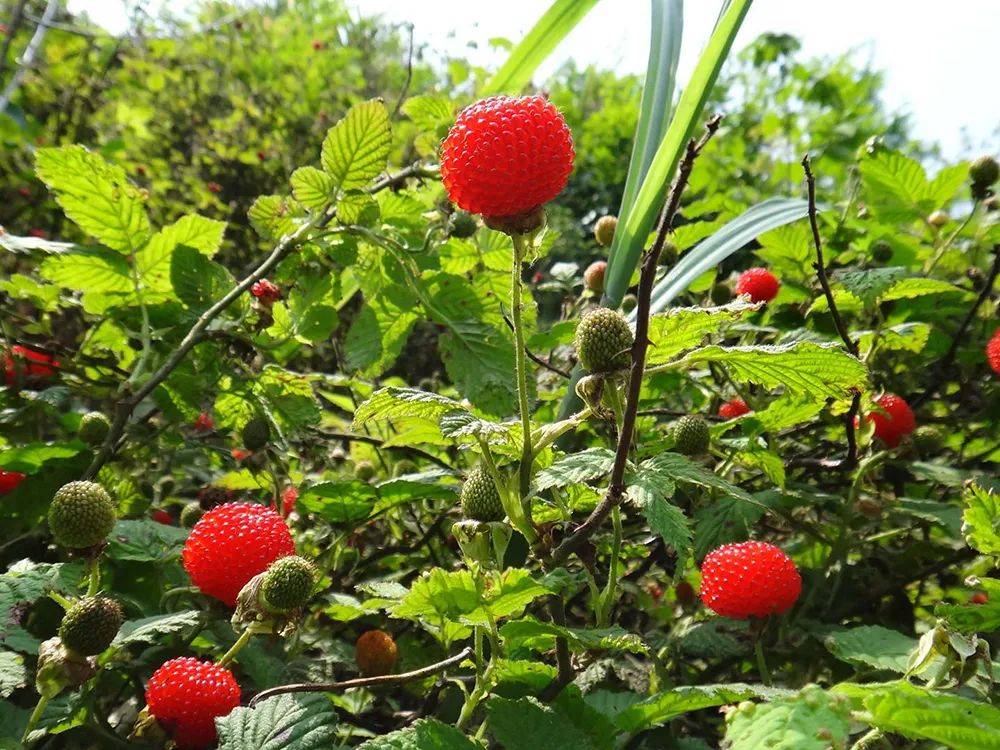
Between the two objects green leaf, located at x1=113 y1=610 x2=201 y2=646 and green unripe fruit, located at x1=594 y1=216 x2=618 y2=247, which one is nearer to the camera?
green leaf, located at x1=113 y1=610 x2=201 y2=646

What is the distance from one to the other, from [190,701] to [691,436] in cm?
78

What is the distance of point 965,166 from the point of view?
181cm

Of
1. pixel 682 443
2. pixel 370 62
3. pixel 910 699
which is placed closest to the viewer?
pixel 910 699

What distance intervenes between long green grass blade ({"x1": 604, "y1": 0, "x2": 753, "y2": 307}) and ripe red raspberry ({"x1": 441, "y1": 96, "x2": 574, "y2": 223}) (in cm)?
13

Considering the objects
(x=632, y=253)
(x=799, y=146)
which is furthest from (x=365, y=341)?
(x=799, y=146)

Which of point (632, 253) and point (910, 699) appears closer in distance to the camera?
point (910, 699)

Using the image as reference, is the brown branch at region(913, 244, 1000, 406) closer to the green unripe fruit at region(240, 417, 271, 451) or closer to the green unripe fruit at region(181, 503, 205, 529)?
the green unripe fruit at region(240, 417, 271, 451)

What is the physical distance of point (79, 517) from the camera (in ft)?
3.17

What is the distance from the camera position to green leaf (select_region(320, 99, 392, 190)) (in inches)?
49.3

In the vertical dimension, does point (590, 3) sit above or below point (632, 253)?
above

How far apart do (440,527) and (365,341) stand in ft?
1.40

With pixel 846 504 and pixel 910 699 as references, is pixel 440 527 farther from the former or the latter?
pixel 910 699

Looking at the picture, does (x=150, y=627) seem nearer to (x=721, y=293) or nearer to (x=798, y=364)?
(x=798, y=364)

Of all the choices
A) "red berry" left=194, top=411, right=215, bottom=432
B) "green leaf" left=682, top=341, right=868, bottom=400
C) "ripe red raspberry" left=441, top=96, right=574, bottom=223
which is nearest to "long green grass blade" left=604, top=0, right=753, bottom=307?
"ripe red raspberry" left=441, top=96, right=574, bottom=223
